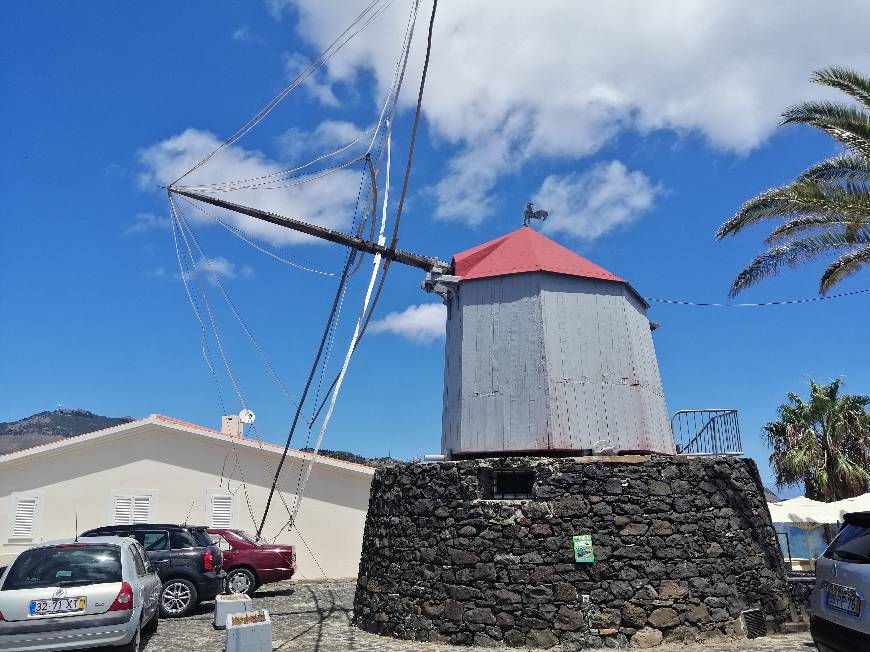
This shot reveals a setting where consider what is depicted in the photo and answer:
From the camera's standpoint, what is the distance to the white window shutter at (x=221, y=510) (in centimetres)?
1947

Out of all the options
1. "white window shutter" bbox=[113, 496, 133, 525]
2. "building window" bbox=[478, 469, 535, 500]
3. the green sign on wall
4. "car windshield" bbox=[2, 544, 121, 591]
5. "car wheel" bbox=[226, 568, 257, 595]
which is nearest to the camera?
"car windshield" bbox=[2, 544, 121, 591]

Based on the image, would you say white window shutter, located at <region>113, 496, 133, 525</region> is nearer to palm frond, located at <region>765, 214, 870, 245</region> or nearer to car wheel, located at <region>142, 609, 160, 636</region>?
car wheel, located at <region>142, 609, 160, 636</region>

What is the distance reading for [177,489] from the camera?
1955 centimetres

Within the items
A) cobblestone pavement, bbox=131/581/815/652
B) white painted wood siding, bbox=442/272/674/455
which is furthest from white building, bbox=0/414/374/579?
white painted wood siding, bbox=442/272/674/455

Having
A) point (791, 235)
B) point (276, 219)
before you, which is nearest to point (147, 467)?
point (276, 219)

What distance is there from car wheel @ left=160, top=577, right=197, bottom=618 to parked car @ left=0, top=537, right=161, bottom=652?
14.3 ft

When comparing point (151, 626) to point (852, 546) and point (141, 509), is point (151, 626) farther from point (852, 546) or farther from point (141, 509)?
point (852, 546)

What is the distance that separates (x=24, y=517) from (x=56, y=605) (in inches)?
536

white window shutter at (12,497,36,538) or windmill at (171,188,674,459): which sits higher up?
windmill at (171,188,674,459)

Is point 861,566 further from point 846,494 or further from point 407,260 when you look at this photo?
point 846,494

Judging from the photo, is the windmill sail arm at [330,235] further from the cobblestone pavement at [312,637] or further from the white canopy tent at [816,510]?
the white canopy tent at [816,510]

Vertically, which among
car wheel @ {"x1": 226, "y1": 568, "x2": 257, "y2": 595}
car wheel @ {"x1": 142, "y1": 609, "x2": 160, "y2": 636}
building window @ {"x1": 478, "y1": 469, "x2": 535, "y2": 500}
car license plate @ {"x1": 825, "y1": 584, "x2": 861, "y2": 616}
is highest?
building window @ {"x1": 478, "y1": 469, "x2": 535, "y2": 500}

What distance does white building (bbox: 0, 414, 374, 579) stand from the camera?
62.2 feet

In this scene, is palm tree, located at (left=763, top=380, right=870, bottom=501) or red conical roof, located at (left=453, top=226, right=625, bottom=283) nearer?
red conical roof, located at (left=453, top=226, right=625, bottom=283)
